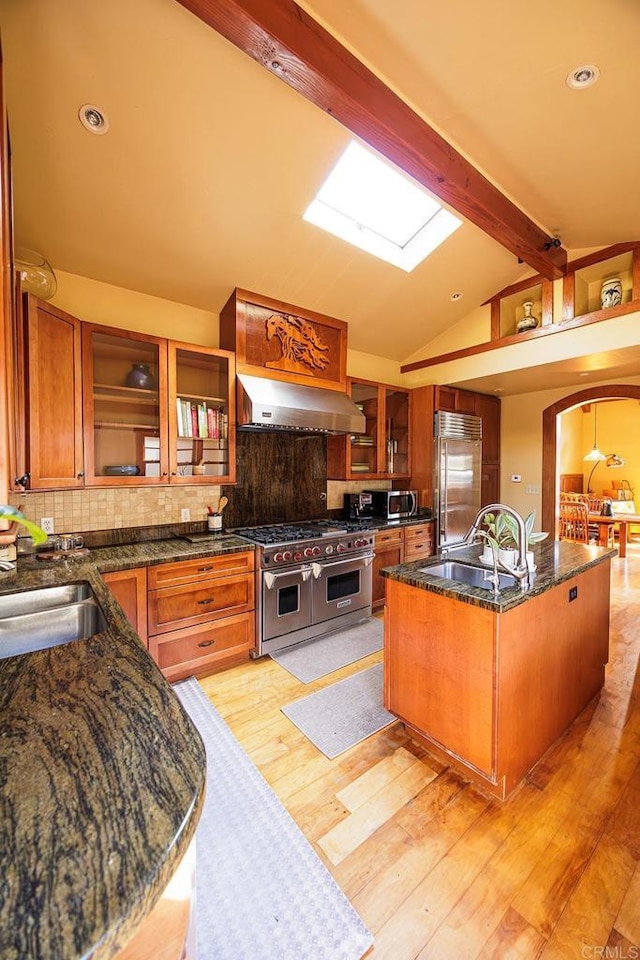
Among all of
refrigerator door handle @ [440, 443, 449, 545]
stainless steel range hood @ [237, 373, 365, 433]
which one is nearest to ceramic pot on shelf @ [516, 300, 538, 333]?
refrigerator door handle @ [440, 443, 449, 545]

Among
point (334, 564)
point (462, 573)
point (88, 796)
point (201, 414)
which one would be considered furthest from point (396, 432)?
point (88, 796)

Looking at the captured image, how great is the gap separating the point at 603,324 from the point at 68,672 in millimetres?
4141

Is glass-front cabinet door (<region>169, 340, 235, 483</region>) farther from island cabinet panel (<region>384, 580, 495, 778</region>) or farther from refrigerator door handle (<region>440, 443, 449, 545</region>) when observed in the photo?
refrigerator door handle (<region>440, 443, 449, 545</region>)

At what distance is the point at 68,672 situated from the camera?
42.8 inches

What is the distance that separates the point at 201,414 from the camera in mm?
2980

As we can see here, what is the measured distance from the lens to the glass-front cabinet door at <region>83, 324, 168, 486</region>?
8.14ft

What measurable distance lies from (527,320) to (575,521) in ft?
11.3

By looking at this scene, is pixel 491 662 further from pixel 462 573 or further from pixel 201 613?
pixel 201 613

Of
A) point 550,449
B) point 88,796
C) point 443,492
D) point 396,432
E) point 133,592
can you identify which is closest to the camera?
point 88,796

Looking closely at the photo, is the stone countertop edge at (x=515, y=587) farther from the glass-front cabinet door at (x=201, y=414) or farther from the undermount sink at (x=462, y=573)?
the glass-front cabinet door at (x=201, y=414)

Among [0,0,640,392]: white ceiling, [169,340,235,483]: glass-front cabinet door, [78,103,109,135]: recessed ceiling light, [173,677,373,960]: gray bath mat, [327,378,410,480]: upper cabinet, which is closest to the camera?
[173,677,373,960]: gray bath mat

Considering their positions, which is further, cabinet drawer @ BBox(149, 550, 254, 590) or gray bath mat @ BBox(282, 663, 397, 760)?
cabinet drawer @ BBox(149, 550, 254, 590)

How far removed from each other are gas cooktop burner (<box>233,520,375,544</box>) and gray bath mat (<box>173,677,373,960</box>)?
60.8 inches

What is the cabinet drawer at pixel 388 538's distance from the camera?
12.4 feet
